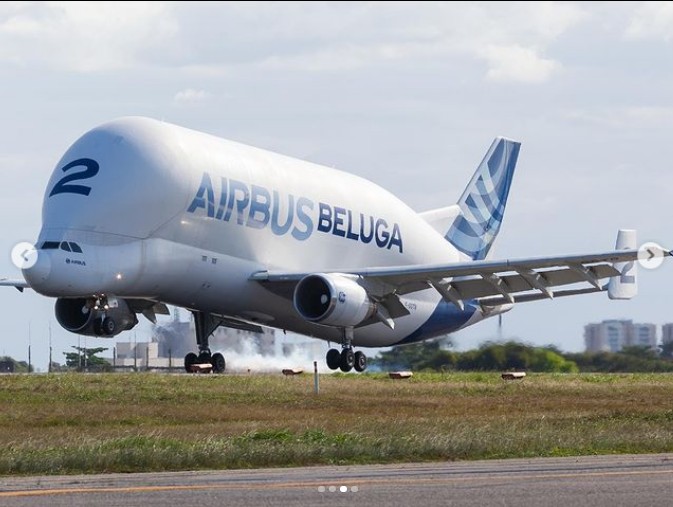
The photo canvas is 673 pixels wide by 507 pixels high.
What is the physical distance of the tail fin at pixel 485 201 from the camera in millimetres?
51625

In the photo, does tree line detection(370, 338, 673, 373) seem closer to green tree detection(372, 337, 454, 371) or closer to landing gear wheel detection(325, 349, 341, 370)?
green tree detection(372, 337, 454, 371)

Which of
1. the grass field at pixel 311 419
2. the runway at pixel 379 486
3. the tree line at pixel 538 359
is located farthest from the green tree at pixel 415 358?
the runway at pixel 379 486

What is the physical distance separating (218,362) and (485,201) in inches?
503

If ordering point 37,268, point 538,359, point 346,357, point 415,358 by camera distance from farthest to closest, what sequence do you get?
point 415,358 → point 538,359 → point 346,357 → point 37,268

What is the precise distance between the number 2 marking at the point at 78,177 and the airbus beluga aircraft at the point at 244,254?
0.13ft

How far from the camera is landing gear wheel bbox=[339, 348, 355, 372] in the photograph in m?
42.4

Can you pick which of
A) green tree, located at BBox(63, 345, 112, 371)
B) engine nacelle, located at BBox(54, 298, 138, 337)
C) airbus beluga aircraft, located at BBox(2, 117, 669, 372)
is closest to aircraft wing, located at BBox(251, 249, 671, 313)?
airbus beluga aircraft, located at BBox(2, 117, 669, 372)

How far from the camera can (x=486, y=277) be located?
137 feet

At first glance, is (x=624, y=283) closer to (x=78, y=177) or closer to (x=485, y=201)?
(x=485, y=201)

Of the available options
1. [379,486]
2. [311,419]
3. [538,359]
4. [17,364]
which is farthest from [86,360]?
[379,486]

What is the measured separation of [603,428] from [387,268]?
16.6 m

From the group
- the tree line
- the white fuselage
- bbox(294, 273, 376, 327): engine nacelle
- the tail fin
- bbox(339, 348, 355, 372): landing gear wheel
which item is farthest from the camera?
the tail fin

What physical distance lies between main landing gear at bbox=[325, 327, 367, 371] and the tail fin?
Answer: 9267 mm

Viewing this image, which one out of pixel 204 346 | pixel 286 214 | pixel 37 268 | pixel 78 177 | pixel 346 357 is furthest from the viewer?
pixel 204 346
